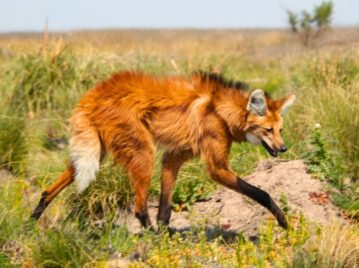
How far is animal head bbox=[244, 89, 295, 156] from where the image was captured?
217 inches

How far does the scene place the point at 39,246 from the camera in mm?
4699

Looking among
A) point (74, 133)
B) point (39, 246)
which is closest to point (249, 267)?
point (39, 246)

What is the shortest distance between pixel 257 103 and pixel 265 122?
182 millimetres

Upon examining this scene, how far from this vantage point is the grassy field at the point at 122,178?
470 cm

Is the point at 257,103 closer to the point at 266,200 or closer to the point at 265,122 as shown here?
the point at 265,122

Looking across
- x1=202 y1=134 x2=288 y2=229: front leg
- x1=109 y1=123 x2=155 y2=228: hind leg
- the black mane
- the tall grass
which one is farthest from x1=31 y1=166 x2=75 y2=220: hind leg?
the tall grass

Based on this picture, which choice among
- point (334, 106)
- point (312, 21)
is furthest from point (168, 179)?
point (312, 21)

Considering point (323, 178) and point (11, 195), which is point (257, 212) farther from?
point (11, 195)

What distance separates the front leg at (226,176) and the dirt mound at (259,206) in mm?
341

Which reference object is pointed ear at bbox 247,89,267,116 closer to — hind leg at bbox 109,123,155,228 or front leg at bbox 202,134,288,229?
front leg at bbox 202,134,288,229

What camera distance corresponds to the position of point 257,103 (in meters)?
5.51

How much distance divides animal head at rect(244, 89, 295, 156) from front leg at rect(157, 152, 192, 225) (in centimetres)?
62

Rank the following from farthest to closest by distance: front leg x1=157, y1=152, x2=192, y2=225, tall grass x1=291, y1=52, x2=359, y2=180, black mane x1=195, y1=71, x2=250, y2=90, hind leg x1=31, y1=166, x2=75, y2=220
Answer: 1. tall grass x1=291, y1=52, x2=359, y2=180
2. black mane x1=195, y1=71, x2=250, y2=90
3. front leg x1=157, y1=152, x2=192, y2=225
4. hind leg x1=31, y1=166, x2=75, y2=220

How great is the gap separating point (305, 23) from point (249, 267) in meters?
23.6
